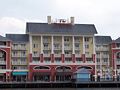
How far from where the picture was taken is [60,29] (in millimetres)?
117312

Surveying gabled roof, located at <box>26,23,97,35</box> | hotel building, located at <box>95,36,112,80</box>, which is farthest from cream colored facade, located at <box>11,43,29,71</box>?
hotel building, located at <box>95,36,112,80</box>

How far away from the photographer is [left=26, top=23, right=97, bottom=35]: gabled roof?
11550 centimetres

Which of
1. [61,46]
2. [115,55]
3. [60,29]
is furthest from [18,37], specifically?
[115,55]

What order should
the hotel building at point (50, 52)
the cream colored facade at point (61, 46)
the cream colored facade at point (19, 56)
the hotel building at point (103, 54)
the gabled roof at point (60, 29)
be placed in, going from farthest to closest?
the hotel building at point (103, 54)
the cream colored facade at point (61, 46)
the gabled roof at point (60, 29)
the cream colored facade at point (19, 56)
the hotel building at point (50, 52)

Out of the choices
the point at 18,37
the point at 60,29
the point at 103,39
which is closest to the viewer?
the point at 60,29

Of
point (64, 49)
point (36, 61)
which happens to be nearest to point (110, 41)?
point (64, 49)

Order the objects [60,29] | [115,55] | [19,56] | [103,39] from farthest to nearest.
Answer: [103,39] < [115,55] < [60,29] < [19,56]

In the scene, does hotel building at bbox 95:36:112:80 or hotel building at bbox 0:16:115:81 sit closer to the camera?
hotel building at bbox 0:16:115:81

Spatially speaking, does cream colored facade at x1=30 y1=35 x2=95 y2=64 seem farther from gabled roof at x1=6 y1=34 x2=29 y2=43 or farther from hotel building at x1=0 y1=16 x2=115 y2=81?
gabled roof at x1=6 y1=34 x2=29 y2=43

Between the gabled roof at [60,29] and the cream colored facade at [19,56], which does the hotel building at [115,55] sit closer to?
the gabled roof at [60,29]

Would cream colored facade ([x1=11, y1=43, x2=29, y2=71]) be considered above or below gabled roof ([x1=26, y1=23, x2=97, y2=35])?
below

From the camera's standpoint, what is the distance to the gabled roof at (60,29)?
116m

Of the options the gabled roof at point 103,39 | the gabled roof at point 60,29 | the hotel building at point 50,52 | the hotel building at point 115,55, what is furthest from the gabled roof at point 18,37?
the hotel building at point 115,55

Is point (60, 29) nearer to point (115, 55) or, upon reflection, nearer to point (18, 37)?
point (18, 37)
